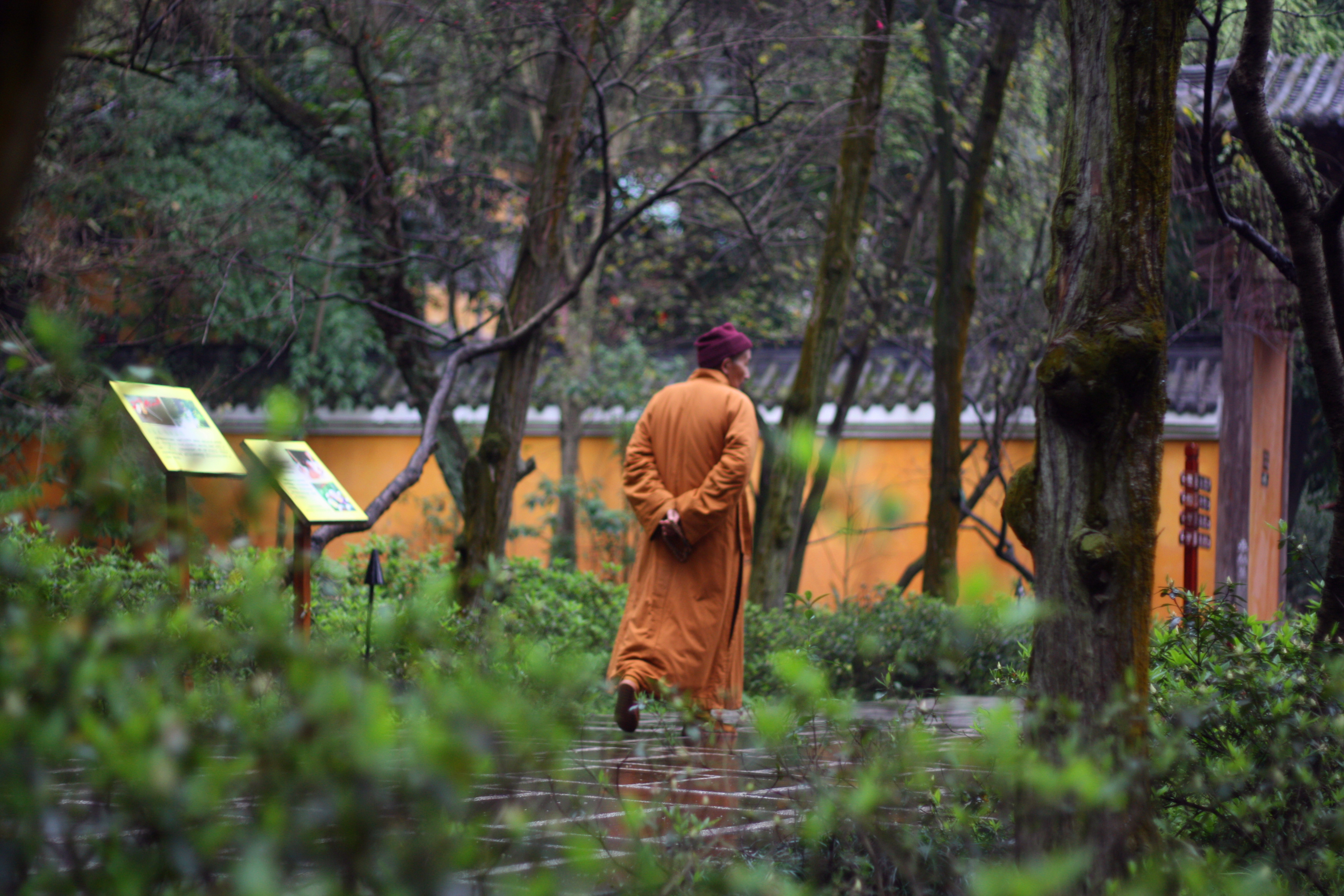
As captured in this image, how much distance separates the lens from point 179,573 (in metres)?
1.86

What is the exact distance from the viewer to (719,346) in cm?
558

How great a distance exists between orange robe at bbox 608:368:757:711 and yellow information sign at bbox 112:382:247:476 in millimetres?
1846

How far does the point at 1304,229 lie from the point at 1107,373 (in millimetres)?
1581

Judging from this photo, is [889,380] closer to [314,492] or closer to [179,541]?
[314,492]

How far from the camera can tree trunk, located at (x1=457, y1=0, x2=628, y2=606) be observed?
21.0ft

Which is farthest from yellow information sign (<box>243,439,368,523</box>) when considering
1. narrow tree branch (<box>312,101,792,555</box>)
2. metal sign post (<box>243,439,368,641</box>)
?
narrow tree branch (<box>312,101,792,555</box>)

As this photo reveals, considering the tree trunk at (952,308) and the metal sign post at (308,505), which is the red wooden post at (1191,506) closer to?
the tree trunk at (952,308)

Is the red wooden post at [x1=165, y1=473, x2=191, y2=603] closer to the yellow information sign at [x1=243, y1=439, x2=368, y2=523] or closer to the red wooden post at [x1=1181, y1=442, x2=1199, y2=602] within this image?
the yellow information sign at [x1=243, y1=439, x2=368, y2=523]

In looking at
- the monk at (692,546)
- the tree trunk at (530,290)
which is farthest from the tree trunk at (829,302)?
the monk at (692,546)

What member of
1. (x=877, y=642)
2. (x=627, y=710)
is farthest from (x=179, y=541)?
(x=877, y=642)

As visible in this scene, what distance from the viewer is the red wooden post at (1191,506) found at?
713 cm

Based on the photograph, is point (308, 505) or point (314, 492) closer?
point (308, 505)

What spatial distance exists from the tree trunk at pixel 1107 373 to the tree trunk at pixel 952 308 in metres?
5.61

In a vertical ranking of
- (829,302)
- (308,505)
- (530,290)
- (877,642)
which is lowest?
(877,642)
